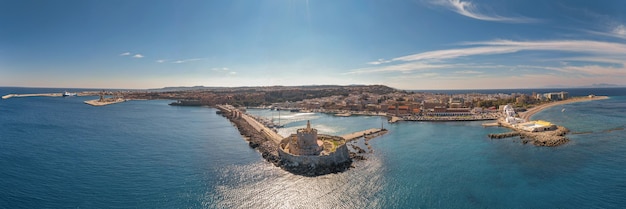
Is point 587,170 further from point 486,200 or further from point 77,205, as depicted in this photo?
point 77,205

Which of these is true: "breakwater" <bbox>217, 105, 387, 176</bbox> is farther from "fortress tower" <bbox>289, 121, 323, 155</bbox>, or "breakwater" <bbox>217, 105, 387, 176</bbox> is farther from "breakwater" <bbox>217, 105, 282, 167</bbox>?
"fortress tower" <bbox>289, 121, 323, 155</bbox>

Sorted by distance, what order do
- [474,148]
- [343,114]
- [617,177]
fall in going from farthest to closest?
1. [343,114]
2. [474,148]
3. [617,177]

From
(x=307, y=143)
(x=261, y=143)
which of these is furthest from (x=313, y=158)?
(x=261, y=143)

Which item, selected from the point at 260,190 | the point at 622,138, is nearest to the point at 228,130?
the point at 260,190

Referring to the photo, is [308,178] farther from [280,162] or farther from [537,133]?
[537,133]

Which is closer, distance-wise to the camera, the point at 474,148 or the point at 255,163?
the point at 255,163

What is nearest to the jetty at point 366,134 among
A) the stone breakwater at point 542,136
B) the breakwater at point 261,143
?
the breakwater at point 261,143

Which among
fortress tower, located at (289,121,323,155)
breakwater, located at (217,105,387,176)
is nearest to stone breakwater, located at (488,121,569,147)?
breakwater, located at (217,105,387,176)

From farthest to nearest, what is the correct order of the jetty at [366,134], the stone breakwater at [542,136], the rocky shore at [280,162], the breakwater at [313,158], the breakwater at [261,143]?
the jetty at [366,134], the stone breakwater at [542,136], the breakwater at [261,143], the breakwater at [313,158], the rocky shore at [280,162]

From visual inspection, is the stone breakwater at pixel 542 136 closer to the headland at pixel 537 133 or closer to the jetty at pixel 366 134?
the headland at pixel 537 133
